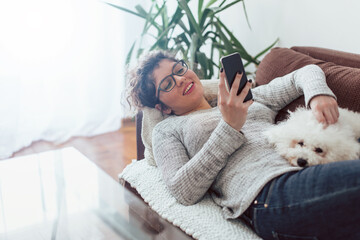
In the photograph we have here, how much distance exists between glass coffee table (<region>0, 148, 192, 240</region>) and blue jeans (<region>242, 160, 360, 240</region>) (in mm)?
243

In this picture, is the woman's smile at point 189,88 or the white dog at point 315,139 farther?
the woman's smile at point 189,88

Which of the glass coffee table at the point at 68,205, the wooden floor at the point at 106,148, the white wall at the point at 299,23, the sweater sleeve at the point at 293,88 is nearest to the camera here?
the glass coffee table at the point at 68,205

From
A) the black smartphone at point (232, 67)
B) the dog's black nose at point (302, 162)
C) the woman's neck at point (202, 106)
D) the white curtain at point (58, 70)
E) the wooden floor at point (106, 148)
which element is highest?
the black smartphone at point (232, 67)

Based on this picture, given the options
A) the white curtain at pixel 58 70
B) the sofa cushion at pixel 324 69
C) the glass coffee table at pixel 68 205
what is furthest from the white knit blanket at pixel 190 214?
the white curtain at pixel 58 70

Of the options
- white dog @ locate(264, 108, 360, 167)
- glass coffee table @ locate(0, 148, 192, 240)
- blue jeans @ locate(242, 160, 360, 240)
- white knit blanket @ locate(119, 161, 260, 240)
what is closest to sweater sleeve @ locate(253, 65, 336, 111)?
white dog @ locate(264, 108, 360, 167)

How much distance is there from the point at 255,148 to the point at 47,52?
2151mm

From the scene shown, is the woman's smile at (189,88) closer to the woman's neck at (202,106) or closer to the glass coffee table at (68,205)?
the woman's neck at (202,106)

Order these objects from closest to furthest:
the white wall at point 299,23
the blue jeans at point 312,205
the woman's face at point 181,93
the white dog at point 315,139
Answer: the blue jeans at point 312,205 → the white dog at point 315,139 → the woman's face at point 181,93 → the white wall at point 299,23

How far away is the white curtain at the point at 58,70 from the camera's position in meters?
2.65

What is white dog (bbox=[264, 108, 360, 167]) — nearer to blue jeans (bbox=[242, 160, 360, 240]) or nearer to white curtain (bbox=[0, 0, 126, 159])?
blue jeans (bbox=[242, 160, 360, 240])

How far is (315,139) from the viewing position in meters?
1.03

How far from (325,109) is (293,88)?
263mm

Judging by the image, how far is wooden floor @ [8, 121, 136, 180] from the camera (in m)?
2.60

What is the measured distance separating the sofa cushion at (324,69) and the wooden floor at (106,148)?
51.7 inches
